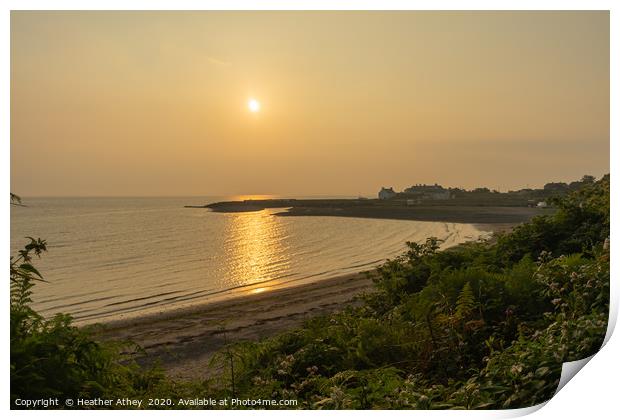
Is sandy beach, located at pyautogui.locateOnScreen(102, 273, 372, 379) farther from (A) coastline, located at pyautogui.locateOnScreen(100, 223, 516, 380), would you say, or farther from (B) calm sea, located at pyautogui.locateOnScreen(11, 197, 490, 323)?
(B) calm sea, located at pyautogui.locateOnScreen(11, 197, 490, 323)

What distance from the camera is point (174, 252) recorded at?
1120 cm

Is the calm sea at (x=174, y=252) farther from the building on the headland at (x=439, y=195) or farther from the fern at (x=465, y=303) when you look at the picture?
the fern at (x=465, y=303)

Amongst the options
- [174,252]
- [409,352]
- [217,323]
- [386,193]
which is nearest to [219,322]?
[217,323]

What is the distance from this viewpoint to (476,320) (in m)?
3.90

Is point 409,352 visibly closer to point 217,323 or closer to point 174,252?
point 217,323

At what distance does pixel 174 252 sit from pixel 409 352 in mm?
8109

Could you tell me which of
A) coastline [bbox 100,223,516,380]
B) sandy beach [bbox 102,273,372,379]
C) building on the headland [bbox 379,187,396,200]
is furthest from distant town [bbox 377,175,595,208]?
sandy beach [bbox 102,273,372,379]

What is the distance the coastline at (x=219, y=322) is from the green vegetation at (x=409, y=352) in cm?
73

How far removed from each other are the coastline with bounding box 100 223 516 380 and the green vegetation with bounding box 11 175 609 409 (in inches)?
28.6

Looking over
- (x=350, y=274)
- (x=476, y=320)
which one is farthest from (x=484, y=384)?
(x=350, y=274)
